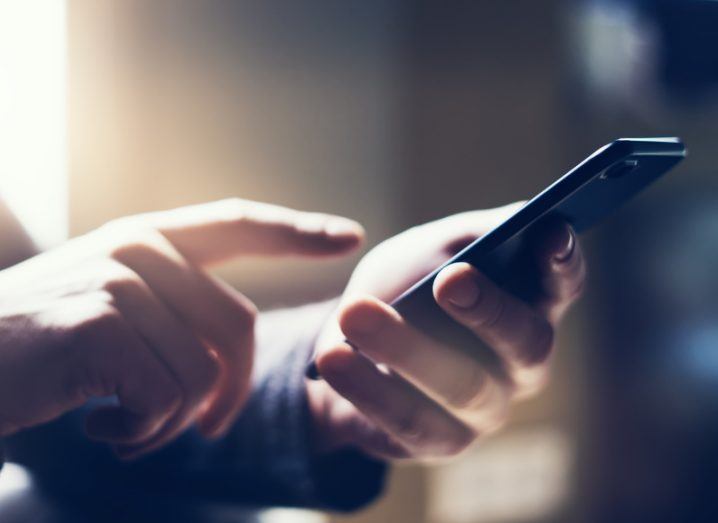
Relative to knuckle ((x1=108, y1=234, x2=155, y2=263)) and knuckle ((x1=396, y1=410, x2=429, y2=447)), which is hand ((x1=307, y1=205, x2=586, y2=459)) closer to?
knuckle ((x1=396, y1=410, x2=429, y2=447))

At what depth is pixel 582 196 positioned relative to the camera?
356 mm

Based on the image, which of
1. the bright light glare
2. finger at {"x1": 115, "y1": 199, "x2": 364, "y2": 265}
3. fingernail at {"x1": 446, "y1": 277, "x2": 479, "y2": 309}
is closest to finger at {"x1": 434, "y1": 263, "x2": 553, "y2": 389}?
fingernail at {"x1": 446, "y1": 277, "x2": 479, "y2": 309}

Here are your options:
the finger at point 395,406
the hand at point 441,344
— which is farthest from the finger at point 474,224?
the finger at point 395,406

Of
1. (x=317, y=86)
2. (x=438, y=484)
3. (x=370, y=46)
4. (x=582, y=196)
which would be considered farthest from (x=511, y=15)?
(x=582, y=196)

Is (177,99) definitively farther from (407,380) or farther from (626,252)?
(626,252)

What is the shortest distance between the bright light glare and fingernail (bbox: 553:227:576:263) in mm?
357

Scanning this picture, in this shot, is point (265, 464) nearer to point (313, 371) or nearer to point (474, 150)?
point (313, 371)

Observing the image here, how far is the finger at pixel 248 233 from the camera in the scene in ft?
1.38

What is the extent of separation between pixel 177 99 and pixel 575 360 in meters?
0.95

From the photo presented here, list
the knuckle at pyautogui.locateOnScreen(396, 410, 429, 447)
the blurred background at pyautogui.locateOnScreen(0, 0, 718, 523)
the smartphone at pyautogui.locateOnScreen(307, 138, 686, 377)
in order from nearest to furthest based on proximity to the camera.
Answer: the smartphone at pyautogui.locateOnScreen(307, 138, 686, 377) → the knuckle at pyautogui.locateOnScreen(396, 410, 429, 447) → the blurred background at pyautogui.locateOnScreen(0, 0, 718, 523)

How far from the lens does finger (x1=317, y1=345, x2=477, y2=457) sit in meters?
0.39

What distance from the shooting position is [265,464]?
512mm

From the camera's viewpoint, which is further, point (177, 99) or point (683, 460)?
point (683, 460)

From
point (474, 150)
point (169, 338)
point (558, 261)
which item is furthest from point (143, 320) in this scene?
point (474, 150)
